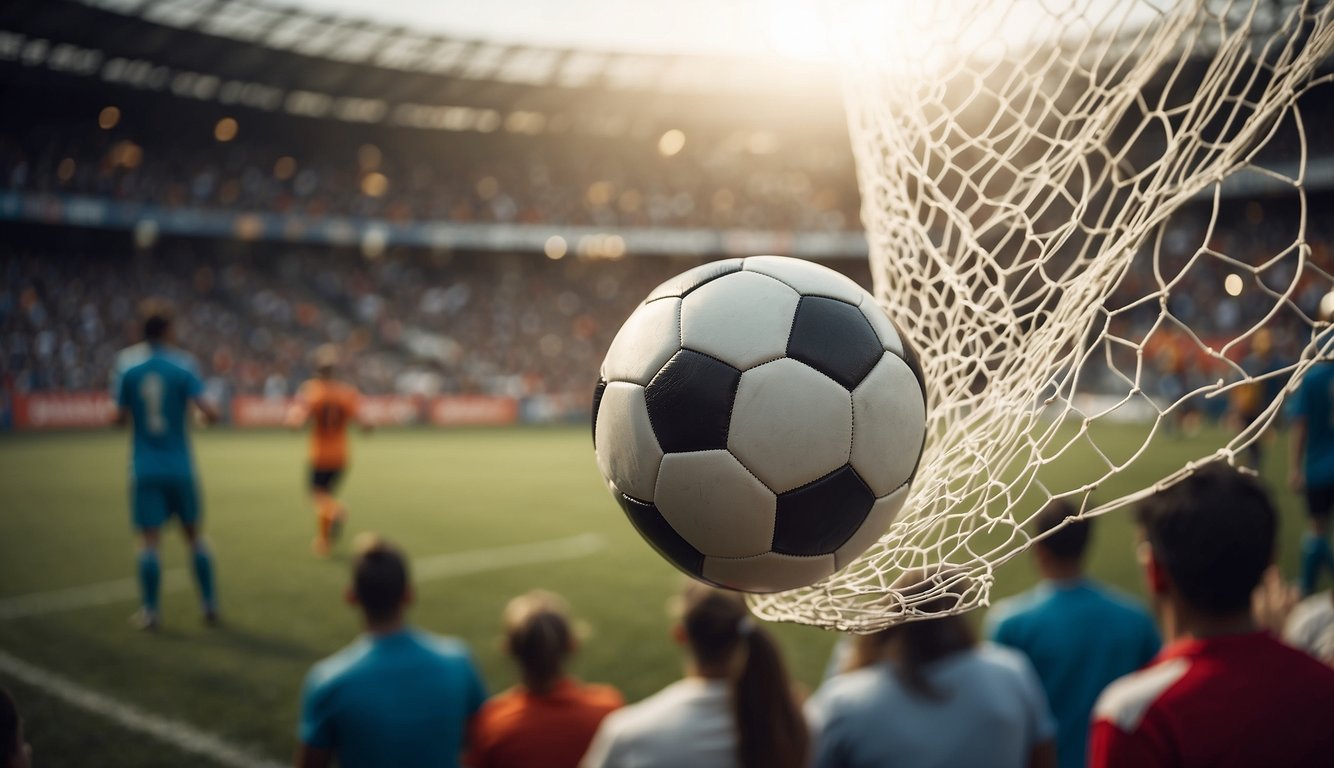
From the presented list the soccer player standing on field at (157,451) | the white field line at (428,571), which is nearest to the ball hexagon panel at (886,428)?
the soccer player standing on field at (157,451)

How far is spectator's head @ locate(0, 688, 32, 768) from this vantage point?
1801 millimetres

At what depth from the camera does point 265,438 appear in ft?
60.9

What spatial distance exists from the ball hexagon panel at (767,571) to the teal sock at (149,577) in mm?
5333

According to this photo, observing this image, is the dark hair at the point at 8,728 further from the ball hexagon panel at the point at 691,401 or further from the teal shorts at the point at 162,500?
the teal shorts at the point at 162,500

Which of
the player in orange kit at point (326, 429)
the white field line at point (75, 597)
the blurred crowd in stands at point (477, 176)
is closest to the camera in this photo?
the white field line at point (75, 597)

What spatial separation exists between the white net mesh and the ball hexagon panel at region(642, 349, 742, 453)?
46 cm

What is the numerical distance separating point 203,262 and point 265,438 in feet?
46.6

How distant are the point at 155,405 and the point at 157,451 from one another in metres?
0.30

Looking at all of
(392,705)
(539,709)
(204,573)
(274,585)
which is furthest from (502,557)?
(539,709)

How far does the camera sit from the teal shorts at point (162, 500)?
5.63 metres

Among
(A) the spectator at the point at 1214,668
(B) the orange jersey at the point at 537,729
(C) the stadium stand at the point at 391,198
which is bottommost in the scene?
(B) the orange jersey at the point at 537,729

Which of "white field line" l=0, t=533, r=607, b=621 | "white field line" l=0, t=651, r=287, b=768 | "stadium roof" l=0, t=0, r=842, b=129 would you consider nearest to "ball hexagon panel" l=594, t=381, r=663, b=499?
"white field line" l=0, t=651, r=287, b=768

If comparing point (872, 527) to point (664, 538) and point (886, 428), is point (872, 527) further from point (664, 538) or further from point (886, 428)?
point (664, 538)

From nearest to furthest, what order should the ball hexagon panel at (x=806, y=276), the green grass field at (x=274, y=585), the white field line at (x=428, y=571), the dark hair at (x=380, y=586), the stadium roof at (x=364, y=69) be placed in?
the ball hexagon panel at (x=806, y=276) → the dark hair at (x=380, y=586) → the green grass field at (x=274, y=585) → the white field line at (x=428, y=571) → the stadium roof at (x=364, y=69)
